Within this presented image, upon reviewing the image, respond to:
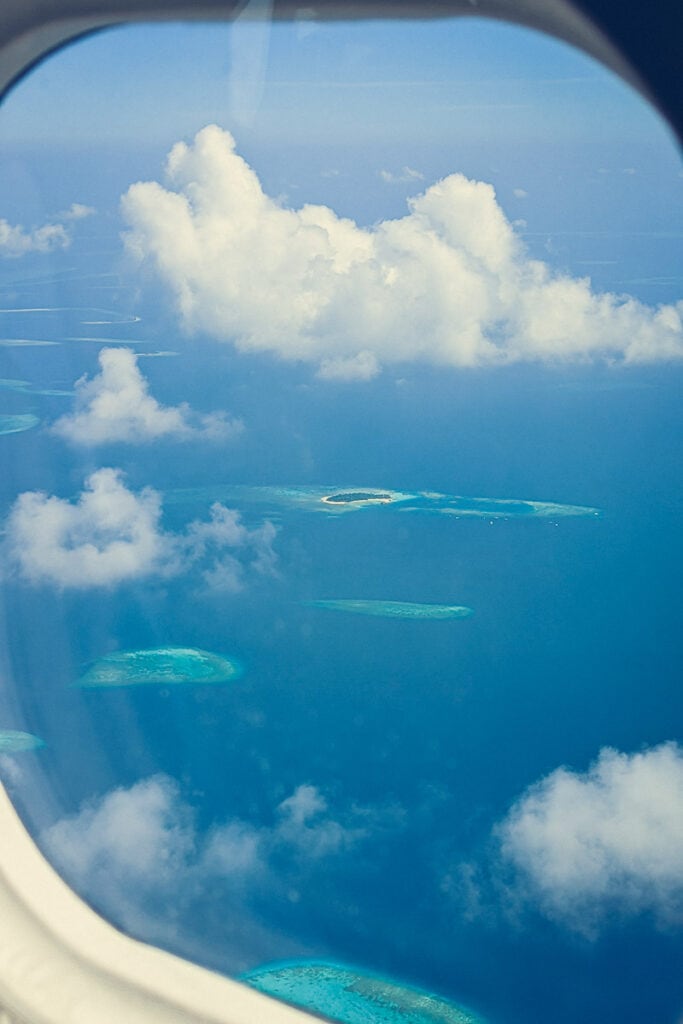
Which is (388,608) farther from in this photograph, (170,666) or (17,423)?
(17,423)

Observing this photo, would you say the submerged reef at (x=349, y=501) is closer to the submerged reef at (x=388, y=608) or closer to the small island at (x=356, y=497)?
the small island at (x=356, y=497)

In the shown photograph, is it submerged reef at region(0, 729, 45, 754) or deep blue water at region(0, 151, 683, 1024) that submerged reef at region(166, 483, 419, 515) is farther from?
submerged reef at region(0, 729, 45, 754)

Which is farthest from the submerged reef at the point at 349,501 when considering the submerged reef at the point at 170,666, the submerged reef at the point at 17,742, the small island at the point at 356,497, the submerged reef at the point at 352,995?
the submerged reef at the point at 352,995

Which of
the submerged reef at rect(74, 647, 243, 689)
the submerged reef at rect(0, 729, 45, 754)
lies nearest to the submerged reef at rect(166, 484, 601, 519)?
the submerged reef at rect(74, 647, 243, 689)

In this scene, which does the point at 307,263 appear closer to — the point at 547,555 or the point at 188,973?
the point at 547,555

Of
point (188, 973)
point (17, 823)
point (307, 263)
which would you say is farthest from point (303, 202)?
point (188, 973)

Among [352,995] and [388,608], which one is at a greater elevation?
[388,608]

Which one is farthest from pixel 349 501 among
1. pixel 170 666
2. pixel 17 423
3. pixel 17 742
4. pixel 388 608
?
pixel 17 742
